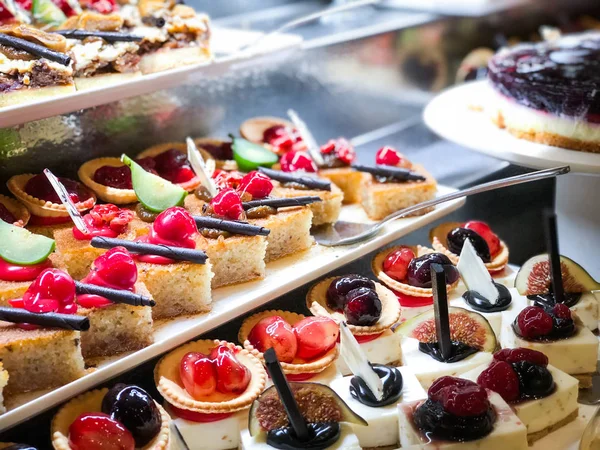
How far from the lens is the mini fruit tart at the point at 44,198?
234 cm

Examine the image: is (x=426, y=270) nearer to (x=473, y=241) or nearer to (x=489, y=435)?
(x=473, y=241)

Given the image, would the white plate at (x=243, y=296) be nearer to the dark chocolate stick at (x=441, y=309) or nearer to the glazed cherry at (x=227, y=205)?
the glazed cherry at (x=227, y=205)

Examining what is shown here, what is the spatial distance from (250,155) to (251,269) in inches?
25.8

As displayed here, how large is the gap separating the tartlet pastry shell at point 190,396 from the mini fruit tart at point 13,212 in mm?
659

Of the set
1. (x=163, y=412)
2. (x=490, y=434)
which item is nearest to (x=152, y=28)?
(x=163, y=412)

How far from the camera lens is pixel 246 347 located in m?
2.06

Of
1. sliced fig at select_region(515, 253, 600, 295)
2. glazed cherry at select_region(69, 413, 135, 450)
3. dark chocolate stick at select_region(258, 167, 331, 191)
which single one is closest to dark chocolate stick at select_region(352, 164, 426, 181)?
dark chocolate stick at select_region(258, 167, 331, 191)

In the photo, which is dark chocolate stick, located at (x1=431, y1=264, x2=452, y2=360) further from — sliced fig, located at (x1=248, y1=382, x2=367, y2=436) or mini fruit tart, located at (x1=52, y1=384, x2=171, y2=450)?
mini fruit tart, located at (x1=52, y1=384, x2=171, y2=450)

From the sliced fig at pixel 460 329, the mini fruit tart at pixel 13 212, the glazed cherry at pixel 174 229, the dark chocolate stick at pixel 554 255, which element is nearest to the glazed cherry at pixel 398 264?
the sliced fig at pixel 460 329

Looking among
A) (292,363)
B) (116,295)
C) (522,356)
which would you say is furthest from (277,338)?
(522,356)

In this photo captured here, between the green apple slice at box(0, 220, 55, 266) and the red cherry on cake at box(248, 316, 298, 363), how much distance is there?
64 centimetres

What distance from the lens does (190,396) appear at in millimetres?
1878

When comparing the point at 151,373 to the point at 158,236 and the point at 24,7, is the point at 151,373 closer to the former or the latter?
the point at 158,236

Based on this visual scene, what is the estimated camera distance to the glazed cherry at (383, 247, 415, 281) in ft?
8.05
